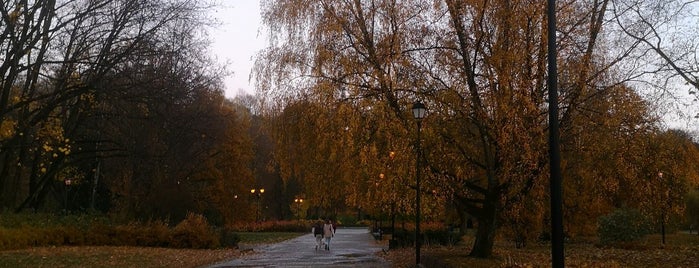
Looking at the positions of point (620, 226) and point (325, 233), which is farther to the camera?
point (325, 233)

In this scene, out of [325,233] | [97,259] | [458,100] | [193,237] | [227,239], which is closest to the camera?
[458,100]

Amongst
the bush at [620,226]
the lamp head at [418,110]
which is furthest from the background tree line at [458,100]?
the bush at [620,226]

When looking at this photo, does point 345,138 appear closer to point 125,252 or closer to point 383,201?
point 383,201

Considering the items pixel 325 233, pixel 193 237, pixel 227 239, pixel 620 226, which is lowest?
pixel 227 239

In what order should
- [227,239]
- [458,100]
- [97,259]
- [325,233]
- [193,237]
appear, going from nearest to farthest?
[458,100] < [97,259] < [193,237] < [325,233] < [227,239]

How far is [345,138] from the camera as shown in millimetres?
14734

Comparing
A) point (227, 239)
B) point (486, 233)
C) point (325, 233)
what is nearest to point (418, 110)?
point (486, 233)

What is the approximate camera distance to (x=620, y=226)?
28.5m

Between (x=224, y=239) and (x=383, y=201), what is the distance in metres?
17.0

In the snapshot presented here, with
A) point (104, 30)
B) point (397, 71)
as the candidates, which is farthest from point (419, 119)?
point (104, 30)

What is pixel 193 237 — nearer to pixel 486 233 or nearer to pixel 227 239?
pixel 227 239

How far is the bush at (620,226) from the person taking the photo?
28.5 meters

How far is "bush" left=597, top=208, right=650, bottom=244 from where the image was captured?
28453 mm

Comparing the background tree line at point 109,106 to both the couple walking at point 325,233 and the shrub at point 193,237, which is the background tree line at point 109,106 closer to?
the shrub at point 193,237
